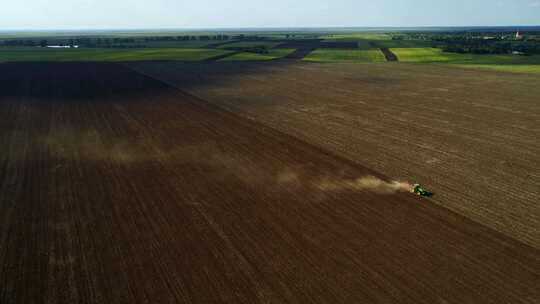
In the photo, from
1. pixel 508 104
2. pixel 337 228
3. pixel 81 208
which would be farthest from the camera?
pixel 508 104

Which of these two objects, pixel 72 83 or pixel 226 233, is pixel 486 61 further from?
pixel 226 233

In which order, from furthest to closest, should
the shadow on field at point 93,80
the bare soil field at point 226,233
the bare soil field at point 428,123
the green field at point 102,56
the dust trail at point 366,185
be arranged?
the green field at point 102,56
the shadow on field at point 93,80
the dust trail at point 366,185
the bare soil field at point 428,123
the bare soil field at point 226,233

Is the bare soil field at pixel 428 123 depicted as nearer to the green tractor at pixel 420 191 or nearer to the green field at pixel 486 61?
the green tractor at pixel 420 191

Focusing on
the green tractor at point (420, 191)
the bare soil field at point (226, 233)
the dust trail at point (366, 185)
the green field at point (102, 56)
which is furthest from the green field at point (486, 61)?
the bare soil field at point (226, 233)

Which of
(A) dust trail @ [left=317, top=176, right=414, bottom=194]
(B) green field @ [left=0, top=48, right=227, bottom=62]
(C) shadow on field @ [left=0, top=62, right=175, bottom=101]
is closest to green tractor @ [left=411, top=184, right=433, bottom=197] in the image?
(A) dust trail @ [left=317, top=176, right=414, bottom=194]

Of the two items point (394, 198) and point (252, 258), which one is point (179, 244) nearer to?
point (252, 258)

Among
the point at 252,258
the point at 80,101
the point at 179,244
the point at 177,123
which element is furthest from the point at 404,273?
the point at 80,101

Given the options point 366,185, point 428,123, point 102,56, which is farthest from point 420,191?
point 102,56
